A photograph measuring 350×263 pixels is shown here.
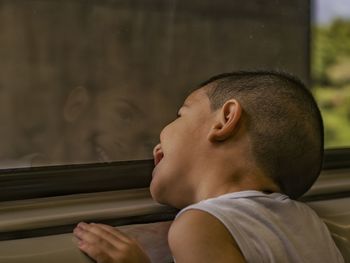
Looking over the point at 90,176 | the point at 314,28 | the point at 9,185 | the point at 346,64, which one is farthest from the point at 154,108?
the point at 346,64

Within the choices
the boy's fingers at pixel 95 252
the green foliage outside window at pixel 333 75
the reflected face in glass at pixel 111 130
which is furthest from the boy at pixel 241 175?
the green foliage outside window at pixel 333 75

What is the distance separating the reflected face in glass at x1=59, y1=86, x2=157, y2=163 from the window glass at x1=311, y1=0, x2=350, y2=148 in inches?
21.3

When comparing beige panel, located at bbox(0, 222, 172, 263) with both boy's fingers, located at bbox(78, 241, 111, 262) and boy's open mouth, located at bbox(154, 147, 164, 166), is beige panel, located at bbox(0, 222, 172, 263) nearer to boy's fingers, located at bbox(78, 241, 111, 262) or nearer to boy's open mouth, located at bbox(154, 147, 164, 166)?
boy's fingers, located at bbox(78, 241, 111, 262)

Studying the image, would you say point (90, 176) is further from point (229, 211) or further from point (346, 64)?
point (346, 64)

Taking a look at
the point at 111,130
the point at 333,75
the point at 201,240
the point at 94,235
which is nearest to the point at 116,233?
the point at 94,235

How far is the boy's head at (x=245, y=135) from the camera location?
107cm

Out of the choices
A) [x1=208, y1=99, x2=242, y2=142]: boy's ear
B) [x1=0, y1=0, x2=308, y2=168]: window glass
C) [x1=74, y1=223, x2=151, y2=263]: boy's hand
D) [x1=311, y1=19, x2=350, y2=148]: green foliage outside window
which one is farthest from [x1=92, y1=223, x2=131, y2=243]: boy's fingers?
[x1=311, y1=19, x2=350, y2=148]: green foliage outside window

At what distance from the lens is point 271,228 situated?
3.28 ft

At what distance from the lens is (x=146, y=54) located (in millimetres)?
1527

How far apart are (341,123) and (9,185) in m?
1.05

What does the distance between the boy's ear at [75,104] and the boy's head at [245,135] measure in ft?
1.13

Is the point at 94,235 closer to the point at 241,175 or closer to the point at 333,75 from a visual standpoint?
the point at 241,175

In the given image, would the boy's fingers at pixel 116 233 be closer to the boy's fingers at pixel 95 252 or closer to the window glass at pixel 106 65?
the boy's fingers at pixel 95 252

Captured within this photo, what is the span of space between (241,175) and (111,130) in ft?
1.60
